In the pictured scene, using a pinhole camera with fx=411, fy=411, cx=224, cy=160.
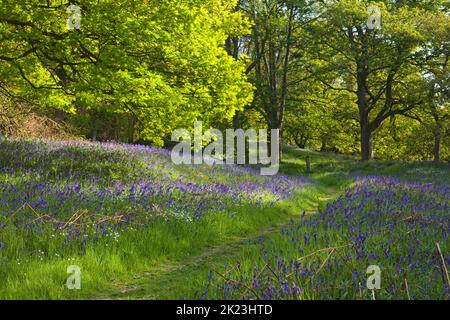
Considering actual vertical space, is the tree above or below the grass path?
above

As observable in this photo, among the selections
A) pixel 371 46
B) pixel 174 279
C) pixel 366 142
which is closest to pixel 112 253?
pixel 174 279

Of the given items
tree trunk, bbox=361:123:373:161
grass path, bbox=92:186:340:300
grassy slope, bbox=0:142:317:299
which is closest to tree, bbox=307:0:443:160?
tree trunk, bbox=361:123:373:161

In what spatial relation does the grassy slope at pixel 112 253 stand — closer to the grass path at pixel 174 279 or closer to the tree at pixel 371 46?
the grass path at pixel 174 279

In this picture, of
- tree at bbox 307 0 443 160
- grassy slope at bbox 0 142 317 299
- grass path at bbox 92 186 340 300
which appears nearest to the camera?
grass path at bbox 92 186 340 300

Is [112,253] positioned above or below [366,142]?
below

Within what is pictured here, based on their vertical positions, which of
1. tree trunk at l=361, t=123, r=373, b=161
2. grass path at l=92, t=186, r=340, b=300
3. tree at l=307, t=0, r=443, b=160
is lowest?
grass path at l=92, t=186, r=340, b=300

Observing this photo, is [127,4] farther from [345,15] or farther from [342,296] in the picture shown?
[345,15]

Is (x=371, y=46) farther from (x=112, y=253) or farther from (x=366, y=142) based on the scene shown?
(x=112, y=253)

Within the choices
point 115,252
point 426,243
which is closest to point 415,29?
point 426,243

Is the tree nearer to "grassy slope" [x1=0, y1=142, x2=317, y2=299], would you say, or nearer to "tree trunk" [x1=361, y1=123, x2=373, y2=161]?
"tree trunk" [x1=361, y1=123, x2=373, y2=161]

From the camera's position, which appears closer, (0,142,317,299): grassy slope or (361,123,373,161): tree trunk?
(0,142,317,299): grassy slope

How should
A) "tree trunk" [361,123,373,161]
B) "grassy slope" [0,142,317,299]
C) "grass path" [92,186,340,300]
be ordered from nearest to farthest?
1. "grass path" [92,186,340,300]
2. "grassy slope" [0,142,317,299]
3. "tree trunk" [361,123,373,161]

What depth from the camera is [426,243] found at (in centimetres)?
614
